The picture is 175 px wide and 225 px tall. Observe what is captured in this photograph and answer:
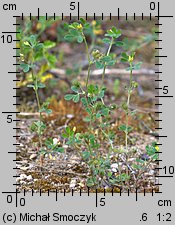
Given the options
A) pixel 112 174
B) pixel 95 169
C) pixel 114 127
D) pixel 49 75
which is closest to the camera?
pixel 95 169

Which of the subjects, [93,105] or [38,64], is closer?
[93,105]

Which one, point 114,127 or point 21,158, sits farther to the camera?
point 114,127

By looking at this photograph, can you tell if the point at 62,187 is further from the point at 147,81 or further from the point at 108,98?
the point at 147,81

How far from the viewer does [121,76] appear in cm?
328

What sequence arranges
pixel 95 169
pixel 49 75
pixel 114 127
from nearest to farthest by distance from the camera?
pixel 95 169 → pixel 114 127 → pixel 49 75

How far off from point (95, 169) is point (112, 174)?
173mm

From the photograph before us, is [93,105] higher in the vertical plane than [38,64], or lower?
lower

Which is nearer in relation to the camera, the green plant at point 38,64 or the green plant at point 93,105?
the green plant at point 93,105

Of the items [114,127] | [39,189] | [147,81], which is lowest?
[39,189]

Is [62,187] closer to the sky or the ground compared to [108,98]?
closer to the ground

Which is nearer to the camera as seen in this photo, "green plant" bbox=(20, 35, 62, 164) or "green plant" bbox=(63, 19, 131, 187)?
"green plant" bbox=(63, 19, 131, 187)

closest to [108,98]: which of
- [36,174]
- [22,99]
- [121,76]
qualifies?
[121,76]

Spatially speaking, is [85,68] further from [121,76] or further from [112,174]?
[112,174]

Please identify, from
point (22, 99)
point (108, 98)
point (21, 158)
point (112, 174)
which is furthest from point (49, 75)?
point (112, 174)
